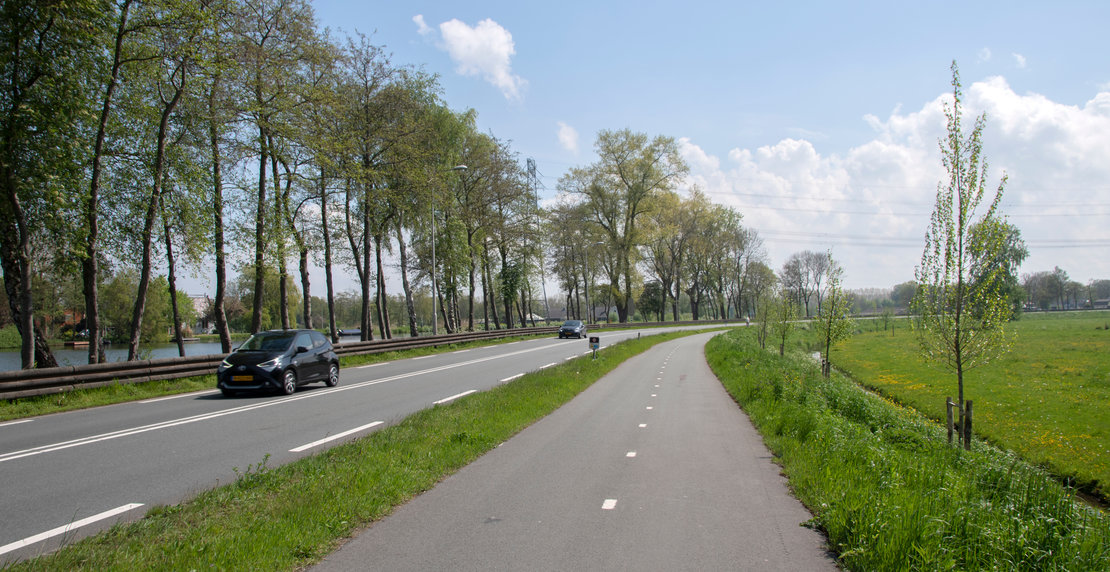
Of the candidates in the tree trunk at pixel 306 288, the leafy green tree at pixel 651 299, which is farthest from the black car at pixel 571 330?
the leafy green tree at pixel 651 299

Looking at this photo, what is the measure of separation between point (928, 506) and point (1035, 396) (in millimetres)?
19832

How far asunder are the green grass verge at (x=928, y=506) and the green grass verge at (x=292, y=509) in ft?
12.7

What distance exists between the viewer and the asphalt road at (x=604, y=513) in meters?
4.14

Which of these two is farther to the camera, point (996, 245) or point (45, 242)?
point (45, 242)

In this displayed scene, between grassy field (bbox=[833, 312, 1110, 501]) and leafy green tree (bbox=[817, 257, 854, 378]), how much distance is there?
2.74m

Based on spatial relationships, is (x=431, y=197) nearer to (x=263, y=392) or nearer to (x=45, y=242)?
(x=45, y=242)

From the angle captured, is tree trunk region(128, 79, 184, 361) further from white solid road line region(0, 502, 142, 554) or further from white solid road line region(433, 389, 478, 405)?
white solid road line region(0, 502, 142, 554)

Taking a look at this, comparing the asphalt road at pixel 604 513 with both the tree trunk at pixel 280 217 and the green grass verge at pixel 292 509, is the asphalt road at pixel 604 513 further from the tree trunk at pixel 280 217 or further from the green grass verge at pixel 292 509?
the tree trunk at pixel 280 217

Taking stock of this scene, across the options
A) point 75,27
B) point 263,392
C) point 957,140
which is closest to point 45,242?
point 75,27

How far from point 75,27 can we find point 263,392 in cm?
1090

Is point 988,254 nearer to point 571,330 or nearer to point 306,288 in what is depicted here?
point 306,288

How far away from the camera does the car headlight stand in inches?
521

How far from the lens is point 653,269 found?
7231 centimetres

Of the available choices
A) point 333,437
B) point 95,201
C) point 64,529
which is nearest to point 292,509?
point 64,529
